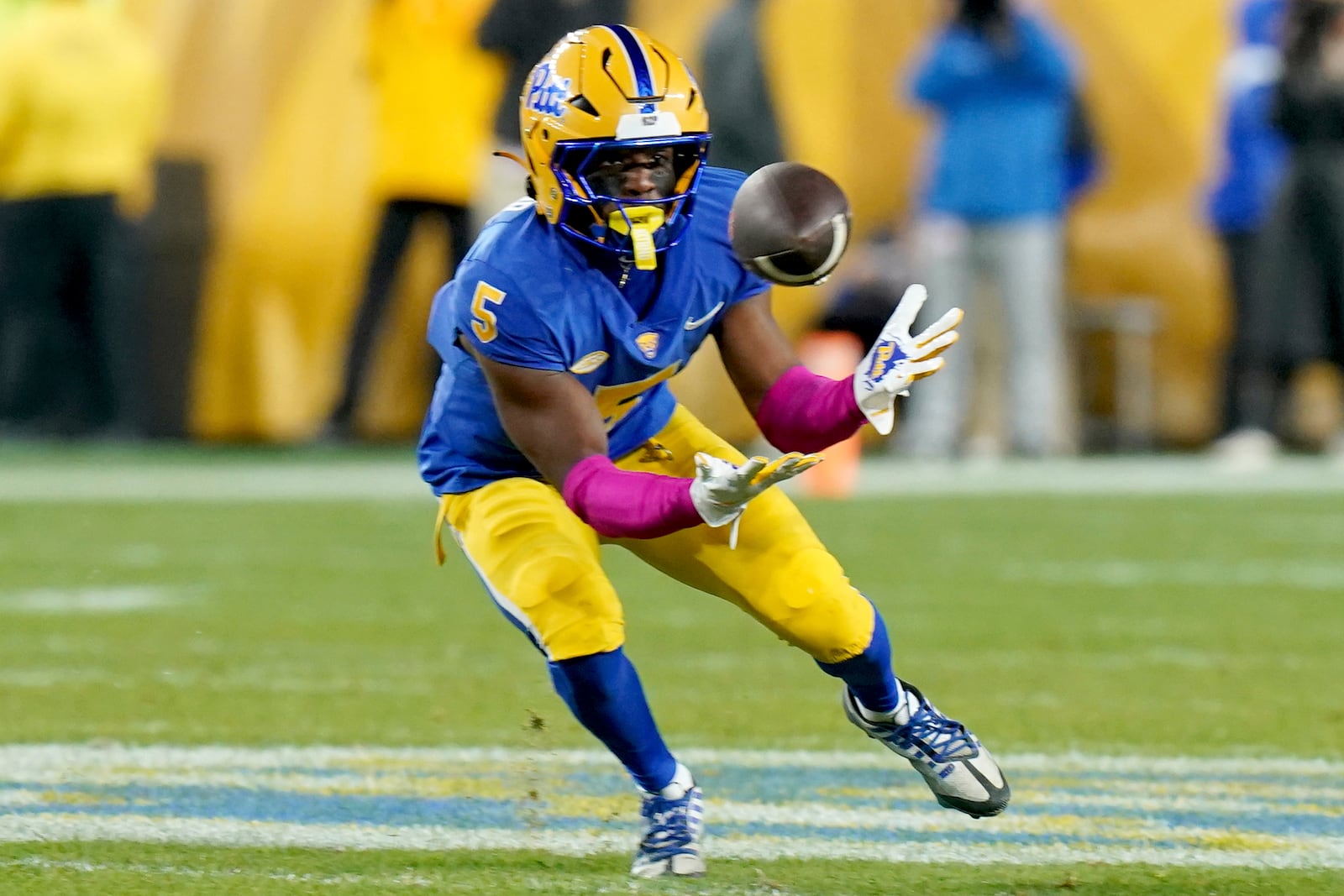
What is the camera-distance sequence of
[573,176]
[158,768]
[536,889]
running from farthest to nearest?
1. [158,768]
2. [573,176]
3. [536,889]

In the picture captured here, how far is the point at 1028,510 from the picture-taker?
9.06 m

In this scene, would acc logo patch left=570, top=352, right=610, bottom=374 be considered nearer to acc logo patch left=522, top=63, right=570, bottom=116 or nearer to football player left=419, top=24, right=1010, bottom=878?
football player left=419, top=24, right=1010, bottom=878

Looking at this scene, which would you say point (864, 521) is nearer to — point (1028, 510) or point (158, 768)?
point (1028, 510)

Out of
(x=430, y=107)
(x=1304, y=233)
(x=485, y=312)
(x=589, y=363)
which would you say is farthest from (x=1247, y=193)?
(x=485, y=312)

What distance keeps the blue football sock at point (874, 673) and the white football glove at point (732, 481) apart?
0.54m

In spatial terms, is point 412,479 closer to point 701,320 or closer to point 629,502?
point 701,320

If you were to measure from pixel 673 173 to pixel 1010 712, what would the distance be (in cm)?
180

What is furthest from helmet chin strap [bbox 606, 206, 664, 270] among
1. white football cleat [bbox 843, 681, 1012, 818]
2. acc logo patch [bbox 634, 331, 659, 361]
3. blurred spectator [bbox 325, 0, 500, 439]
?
blurred spectator [bbox 325, 0, 500, 439]

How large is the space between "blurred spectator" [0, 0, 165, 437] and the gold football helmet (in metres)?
8.12

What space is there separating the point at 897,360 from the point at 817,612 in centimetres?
46

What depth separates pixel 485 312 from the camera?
3.75 m

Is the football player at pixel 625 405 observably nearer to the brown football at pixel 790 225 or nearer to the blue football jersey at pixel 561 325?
the blue football jersey at pixel 561 325

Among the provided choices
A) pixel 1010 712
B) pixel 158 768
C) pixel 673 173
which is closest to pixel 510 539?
pixel 673 173

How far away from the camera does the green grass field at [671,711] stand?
3.69 m
